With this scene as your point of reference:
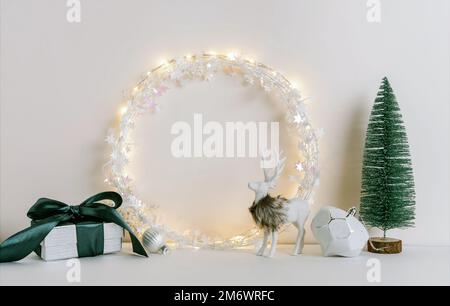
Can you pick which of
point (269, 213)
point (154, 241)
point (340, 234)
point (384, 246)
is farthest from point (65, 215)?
point (384, 246)

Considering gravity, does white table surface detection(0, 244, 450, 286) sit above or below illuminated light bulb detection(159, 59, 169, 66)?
below

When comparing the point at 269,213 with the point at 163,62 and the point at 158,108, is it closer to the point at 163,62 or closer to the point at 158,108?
the point at 158,108

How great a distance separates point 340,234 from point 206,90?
672 mm

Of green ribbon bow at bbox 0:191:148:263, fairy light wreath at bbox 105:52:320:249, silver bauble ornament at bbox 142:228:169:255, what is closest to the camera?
green ribbon bow at bbox 0:191:148:263

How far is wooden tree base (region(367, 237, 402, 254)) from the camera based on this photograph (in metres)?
1.62

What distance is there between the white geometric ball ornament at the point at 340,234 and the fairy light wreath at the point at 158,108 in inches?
6.8

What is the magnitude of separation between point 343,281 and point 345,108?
28.8 inches

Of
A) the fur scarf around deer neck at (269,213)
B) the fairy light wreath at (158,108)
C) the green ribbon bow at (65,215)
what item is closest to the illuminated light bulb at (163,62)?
the fairy light wreath at (158,108)

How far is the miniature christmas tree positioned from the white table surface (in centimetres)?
11

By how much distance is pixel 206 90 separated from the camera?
1.79 metres

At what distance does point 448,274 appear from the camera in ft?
4.40

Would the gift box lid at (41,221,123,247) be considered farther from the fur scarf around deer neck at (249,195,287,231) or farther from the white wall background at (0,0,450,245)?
the fur scarf around deer neck at (249,195,287,231)

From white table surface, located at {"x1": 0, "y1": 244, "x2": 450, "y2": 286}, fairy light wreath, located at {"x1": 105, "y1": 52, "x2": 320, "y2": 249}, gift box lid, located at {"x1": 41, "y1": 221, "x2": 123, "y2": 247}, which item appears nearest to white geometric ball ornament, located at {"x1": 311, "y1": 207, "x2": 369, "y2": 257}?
white table surface, located at {"x1": 0, "y1": 244, "x2": 450, "y2": 286}

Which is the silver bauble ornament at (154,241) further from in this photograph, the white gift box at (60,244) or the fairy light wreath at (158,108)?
the white gift box at (60,244)
